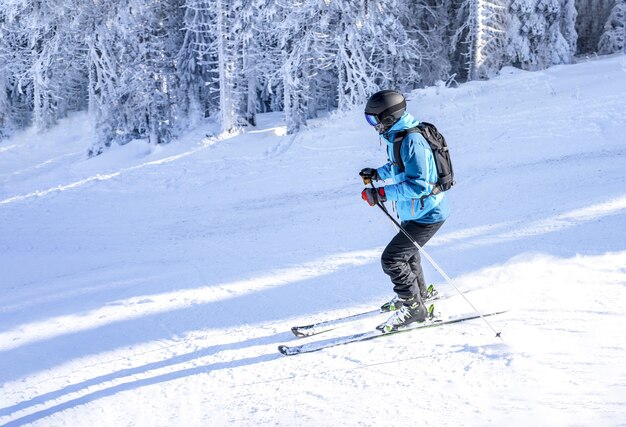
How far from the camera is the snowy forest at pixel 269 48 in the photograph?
60.3ft

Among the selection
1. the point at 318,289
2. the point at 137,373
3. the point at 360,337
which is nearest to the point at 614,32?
the point at 318,289

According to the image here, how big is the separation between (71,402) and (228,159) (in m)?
12.3

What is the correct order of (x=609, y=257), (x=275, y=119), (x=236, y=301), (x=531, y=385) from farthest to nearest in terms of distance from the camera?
(x=275, y=119) < (x=236, y=301) < (x=609, y=257) < (x=531, y=385)

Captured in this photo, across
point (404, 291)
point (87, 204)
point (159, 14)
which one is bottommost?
point (87, 204)

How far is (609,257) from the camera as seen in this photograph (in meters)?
6.12

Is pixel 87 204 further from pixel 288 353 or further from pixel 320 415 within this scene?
pixel 320 415

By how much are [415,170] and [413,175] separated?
44 millimetres

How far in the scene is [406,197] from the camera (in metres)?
4.60

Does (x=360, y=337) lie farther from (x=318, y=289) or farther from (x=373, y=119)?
(x=373, y=119)

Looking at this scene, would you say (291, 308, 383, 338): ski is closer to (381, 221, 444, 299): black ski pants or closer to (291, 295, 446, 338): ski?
(291, 295, 446, 338): ski

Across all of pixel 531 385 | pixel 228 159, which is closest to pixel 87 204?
pixel 228 159

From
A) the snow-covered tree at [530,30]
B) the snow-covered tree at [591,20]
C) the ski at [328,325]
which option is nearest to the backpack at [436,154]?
the ski at [328,325]

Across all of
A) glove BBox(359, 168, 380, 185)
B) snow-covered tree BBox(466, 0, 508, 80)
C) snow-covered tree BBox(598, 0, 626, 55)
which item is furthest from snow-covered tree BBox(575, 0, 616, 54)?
glove BBox(359, 168, 380, 185)

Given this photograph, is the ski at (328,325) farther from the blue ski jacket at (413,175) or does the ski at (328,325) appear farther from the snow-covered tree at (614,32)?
the snow-covered tree at (614,32)
